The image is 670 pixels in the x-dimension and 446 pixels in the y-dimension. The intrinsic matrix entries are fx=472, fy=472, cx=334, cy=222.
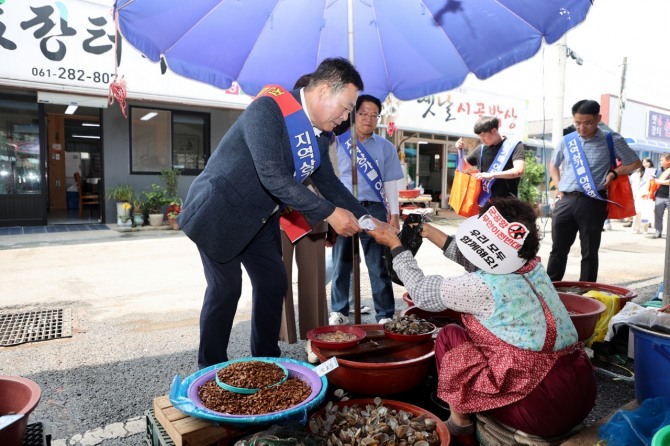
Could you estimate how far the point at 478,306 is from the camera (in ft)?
6.41

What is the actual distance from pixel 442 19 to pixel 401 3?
0.33 m

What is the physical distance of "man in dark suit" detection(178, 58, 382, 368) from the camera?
7.69 feet

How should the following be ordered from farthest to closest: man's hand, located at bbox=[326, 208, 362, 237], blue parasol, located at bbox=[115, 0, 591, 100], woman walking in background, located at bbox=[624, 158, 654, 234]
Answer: woman walking in background, located at bbox=[624, 158, 654, 234] → blue parasol, located at bbox=[115, 0, 591, 100] → man's hand, located at bbox=[326, 208, 362, 237]

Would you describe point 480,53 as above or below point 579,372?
above

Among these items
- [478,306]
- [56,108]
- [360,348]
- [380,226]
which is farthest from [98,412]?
[56,108]

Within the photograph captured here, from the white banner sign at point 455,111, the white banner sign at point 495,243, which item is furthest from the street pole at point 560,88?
the white banner sign at point 495,243

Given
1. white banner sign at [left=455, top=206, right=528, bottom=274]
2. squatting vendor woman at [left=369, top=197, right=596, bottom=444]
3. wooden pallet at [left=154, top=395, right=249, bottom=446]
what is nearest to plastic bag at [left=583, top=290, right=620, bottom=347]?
squatting vendor woman at [left=369, top=197, right=596, bottom=444]

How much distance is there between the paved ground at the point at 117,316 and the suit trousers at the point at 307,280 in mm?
256

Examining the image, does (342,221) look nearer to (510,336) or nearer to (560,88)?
(510,336)

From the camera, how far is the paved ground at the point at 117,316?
8.95 feet

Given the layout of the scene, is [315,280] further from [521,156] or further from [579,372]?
[521,156]

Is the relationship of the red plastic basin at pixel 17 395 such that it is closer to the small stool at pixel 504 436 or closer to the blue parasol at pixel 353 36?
the small stool at pixel 504 436

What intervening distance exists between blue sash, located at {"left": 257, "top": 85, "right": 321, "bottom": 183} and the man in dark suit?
2 cm

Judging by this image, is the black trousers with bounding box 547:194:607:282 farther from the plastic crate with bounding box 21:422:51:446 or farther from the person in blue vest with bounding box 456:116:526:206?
the plastic crate with bounding box 21:422:51:446
